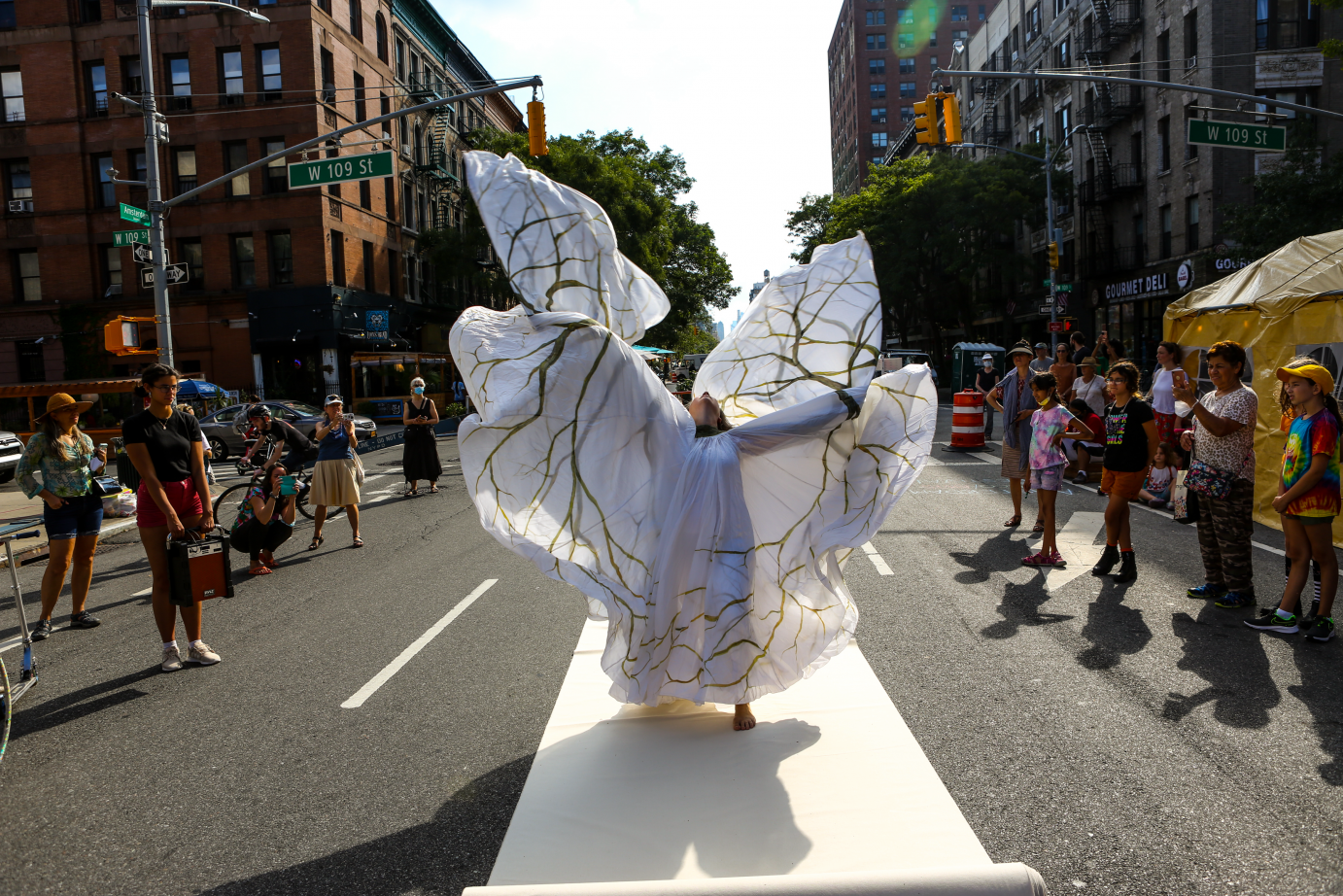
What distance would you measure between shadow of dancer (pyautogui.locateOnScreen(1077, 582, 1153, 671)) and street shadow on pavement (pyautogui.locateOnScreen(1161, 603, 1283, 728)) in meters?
0.24

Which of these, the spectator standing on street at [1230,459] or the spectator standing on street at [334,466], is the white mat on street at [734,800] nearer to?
the spectator standing on street at [1230,459]

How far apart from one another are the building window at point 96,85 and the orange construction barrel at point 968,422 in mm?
32783

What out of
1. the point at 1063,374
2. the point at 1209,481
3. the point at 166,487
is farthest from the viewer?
the point at 1063,374

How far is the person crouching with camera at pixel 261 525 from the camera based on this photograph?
8258 mm

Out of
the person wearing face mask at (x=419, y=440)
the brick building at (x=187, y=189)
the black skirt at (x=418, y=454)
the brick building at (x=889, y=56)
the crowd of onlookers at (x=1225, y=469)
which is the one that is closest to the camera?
the crowd of onlookers at (x=1225, y=469)

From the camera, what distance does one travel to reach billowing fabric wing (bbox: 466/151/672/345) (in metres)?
3.83

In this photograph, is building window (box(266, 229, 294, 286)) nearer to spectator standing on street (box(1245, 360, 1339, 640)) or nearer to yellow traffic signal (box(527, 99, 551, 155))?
yellow traffic signal (box(527, 99, 551, 155))

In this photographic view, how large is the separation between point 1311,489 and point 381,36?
39669 millimetres

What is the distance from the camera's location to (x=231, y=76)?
31625 millimetres

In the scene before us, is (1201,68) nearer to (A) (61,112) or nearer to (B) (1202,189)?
(B) (1202,189)

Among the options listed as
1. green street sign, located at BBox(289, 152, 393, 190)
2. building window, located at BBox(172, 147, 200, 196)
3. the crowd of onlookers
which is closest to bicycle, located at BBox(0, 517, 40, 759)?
the crowd of onlookers

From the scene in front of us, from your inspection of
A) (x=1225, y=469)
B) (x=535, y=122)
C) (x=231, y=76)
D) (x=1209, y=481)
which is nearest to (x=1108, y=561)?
(x=1209, y=481)

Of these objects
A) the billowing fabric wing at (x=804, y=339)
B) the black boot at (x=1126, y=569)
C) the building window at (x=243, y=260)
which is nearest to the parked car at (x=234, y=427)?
the building window at (x=243, y=260)

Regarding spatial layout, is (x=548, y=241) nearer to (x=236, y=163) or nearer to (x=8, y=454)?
(x=8, y=454)
